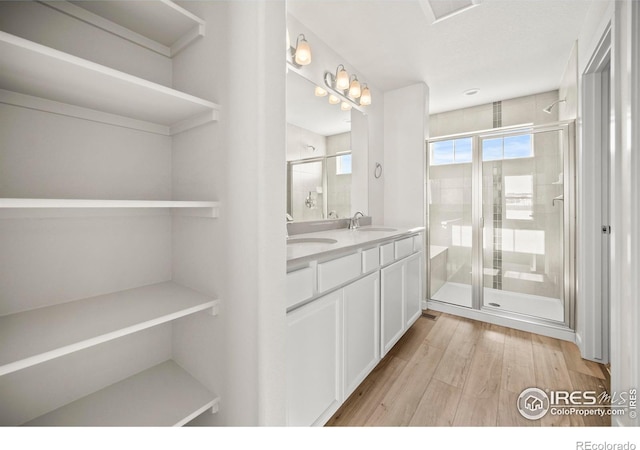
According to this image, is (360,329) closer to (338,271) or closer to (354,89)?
(338,271)

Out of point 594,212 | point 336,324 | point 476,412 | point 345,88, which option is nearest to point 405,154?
point 345,88

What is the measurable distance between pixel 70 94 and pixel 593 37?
289 cm

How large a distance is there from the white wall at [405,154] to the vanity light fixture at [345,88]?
586mm

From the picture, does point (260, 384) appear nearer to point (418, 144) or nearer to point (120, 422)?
point (120, 422)

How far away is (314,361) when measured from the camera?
4.00 ft

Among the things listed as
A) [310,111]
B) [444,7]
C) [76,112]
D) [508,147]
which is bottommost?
[76,112]

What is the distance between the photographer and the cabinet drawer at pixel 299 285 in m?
1.07

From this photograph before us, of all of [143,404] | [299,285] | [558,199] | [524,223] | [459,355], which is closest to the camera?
[143,404]

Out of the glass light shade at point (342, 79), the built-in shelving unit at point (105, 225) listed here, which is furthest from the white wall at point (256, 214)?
the glass light shade at point (342, 79)

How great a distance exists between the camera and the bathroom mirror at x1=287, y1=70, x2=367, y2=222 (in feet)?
6.63

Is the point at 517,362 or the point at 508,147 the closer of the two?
the point at 517,362

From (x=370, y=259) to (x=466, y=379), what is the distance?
1.06 m

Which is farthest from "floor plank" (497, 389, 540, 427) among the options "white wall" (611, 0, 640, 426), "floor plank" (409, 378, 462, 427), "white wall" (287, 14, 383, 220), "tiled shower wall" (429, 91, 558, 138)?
"tiled shower wall" (429, 91, 558, 138)

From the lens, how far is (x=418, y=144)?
2.95m
